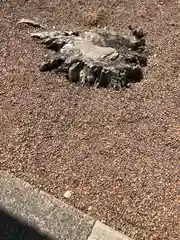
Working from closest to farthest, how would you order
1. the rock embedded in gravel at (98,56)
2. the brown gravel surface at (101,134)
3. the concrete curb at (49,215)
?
1. the concrete curb at (49,215)
2. the brown gravel surface at (101,134)
3. the rock embedded in gravel at (98,56)

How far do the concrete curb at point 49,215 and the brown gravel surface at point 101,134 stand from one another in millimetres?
65

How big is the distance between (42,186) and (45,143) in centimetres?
35

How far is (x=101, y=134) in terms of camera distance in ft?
10.9

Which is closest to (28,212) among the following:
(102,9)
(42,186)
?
(42,186)

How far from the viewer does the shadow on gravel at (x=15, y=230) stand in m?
2.80

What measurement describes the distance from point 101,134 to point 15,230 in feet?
2.87

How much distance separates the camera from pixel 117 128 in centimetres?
337

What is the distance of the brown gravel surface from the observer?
292 centimetres

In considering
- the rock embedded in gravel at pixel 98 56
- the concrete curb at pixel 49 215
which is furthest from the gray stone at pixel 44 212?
the rock embedded in gravel at pixel 98 56

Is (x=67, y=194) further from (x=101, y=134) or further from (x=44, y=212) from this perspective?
→ (x=101, y=134)

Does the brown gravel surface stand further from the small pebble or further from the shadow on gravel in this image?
the shadow on gravel

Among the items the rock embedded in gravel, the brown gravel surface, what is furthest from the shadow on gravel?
the rock embedded in gravel

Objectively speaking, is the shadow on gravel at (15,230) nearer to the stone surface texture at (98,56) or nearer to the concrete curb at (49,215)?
the concrete curb at (49,215)

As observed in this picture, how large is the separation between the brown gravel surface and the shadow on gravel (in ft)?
0.88
